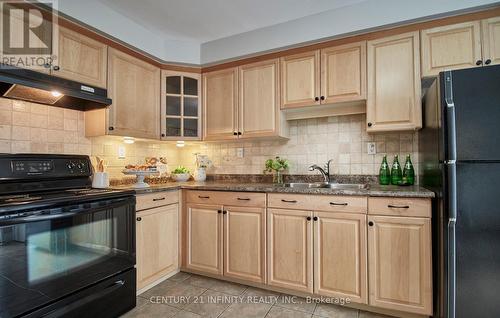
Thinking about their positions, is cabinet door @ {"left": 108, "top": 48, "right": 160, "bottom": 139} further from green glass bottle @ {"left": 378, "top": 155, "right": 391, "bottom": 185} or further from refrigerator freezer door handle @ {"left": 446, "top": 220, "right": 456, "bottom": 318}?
refrigerator freezer door handle @ {"left": 446, "top": 220, "right": 456, "bottom": 318}

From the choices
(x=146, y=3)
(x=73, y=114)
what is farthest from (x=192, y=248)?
(x=146, y=3)

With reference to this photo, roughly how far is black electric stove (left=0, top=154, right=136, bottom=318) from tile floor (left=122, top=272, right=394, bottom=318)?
0.22m

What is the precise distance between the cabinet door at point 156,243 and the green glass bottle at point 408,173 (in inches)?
81.1

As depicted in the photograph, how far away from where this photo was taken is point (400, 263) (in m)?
1.68

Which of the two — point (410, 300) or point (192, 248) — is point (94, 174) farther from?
point (410, 300)

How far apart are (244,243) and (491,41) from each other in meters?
2.37

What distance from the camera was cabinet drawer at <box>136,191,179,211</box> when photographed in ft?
6.59

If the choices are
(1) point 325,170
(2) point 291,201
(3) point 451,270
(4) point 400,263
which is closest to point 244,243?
(2) point 291,201

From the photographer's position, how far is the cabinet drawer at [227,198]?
2105 mm

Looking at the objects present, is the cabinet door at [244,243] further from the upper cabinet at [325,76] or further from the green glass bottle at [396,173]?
the green glass bottle at [396,173]

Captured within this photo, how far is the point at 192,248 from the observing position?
2.37 metres

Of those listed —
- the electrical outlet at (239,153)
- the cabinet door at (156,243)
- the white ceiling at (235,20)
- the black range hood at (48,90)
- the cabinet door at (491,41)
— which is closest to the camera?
the black range hood at (48,90)

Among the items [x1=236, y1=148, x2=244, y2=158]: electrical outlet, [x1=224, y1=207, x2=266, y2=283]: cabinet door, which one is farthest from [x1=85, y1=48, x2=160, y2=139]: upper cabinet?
[x1=224, y1=207, x2=266, y2=283]: cabinet door

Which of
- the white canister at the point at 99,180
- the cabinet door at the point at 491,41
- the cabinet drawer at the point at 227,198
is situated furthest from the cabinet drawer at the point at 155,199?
the cabinet door at the point at 491,41
